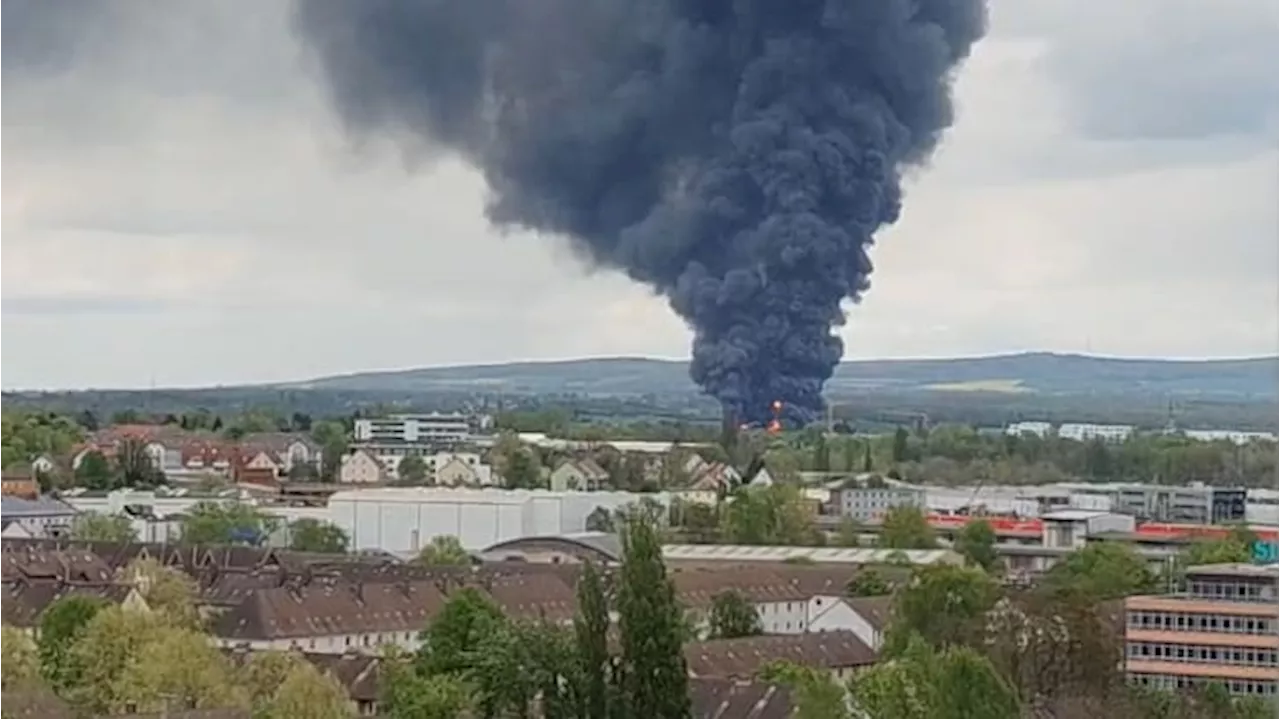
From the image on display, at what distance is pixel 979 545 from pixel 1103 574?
4533 mm

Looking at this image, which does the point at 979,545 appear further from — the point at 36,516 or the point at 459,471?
the point at 459,471

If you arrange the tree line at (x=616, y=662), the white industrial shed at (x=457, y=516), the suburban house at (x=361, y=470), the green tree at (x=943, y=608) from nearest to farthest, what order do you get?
the tree line at (x=616, y=662)
the green tree at (x=943, y=608)
the white industrial shed at (x=457, y=516)
the suburban house at (x=361, y=470)

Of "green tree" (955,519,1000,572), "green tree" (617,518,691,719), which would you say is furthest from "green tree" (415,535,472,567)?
"green tree" (617,518,691,719)

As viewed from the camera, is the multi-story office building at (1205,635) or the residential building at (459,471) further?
the residential building at (459,471)

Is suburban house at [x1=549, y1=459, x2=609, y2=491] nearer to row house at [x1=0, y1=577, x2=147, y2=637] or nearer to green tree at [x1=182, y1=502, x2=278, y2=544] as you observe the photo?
green tree at [x1=182, y1=502, x2=278, y2=544]

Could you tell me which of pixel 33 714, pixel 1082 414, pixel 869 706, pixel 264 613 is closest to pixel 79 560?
pixel 264 613

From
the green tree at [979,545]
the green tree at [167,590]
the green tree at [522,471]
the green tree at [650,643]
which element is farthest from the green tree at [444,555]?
the green tree at [650,643]

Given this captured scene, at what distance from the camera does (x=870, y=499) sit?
33750 millimetres

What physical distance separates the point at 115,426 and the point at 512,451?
45.7 feet

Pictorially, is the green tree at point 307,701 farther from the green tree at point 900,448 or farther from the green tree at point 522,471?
the green tree at point 900,448

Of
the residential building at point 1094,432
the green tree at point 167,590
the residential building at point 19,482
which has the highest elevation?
the residential building at point 1094,432

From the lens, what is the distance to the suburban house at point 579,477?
35.2 m

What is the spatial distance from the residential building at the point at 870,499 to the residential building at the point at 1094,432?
13736 mm

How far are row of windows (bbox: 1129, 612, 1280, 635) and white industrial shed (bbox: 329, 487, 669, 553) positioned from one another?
13.3 m
